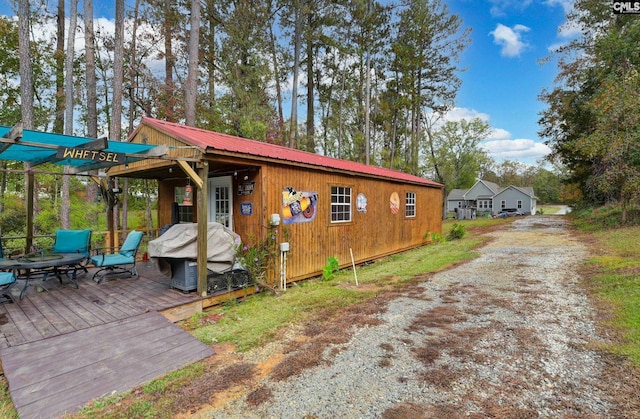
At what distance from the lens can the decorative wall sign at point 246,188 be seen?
5.77 metres

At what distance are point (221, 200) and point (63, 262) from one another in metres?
2.82

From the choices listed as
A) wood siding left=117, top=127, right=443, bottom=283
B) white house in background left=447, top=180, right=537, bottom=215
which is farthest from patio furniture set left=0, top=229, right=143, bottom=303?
white house in background left=447, top=180, right=537, bottom=215

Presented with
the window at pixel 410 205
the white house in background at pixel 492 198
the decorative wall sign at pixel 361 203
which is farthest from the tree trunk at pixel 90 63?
the white house in background at pixel 492 198

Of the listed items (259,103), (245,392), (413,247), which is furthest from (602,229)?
(245,392)

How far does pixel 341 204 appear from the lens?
7.65m

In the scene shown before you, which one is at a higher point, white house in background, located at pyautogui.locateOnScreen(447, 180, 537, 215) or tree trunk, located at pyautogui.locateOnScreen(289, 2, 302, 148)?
tree trunk, located at pyautogui.locateOnScreen(289, 2, 302, 148)

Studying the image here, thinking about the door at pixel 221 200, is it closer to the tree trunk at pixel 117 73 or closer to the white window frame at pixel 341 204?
the white window frame at pixel 341 204

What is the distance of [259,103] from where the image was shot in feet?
43.2

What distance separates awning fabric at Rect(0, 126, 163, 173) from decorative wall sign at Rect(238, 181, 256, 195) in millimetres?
1569

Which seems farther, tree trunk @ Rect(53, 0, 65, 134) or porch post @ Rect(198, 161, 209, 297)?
tree trunk @ Rect(53, 0, 65, 134)

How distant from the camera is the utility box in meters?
4.85

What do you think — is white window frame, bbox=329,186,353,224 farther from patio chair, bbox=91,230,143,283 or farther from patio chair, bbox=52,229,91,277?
patio chair, bbox=52,229,91,277

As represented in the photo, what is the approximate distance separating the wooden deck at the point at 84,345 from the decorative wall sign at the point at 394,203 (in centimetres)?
681

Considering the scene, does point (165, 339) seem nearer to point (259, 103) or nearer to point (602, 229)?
point (259, 103)
